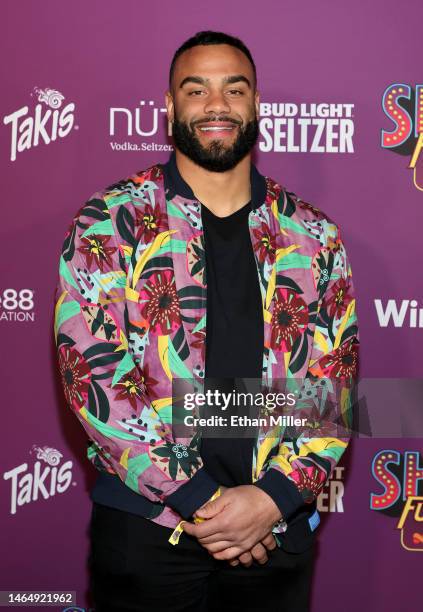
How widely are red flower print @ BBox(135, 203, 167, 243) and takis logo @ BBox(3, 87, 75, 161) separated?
74 centimetres

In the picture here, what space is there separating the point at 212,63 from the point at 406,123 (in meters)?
0.77

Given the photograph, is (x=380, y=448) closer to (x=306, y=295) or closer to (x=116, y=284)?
(x=306, y=295)

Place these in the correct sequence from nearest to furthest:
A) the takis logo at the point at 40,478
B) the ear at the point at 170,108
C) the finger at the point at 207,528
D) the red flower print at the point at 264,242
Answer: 1. the finger at the point at 207,528
2. the red flower print at the point at 264,242
3. the ear at the point at 170,108
4. the takis logo at the point at 40,478

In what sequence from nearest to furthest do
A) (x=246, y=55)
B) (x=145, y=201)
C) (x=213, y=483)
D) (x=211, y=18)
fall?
(x=213, y=483) < (x=145, y=201) < (x=246, y=55) < (x=211, y=18)

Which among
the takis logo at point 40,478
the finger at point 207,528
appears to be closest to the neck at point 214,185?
the finger at point 207,528

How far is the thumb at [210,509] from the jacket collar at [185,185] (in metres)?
0.66

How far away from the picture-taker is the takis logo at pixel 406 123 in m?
2.37

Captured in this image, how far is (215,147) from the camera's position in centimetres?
181

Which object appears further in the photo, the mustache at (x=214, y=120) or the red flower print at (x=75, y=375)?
the mustache at (x=214, y=120)

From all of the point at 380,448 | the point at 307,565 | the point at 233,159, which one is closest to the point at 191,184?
the point at 233,159

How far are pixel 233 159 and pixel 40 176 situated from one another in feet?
2.53

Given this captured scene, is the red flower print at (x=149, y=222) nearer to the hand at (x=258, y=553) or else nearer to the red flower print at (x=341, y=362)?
the red flower print at (x=341, y=362)

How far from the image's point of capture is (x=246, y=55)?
1.94 meters

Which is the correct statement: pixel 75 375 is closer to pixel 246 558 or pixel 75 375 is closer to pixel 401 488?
pixel 246 558
